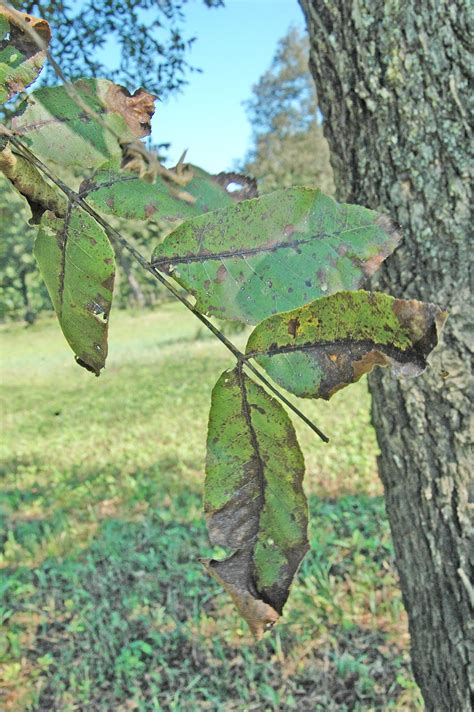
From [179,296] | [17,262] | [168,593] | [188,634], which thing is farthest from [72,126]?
[168,593]

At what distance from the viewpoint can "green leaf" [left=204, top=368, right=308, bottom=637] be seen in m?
0.39

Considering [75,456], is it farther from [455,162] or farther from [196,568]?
[455,162]

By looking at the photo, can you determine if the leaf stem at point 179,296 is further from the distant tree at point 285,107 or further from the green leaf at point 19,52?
the distant tree at point 285,107

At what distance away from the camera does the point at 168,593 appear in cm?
342

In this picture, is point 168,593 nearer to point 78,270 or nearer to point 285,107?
point 78,270

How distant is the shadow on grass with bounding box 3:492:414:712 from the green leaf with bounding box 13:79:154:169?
8.69 feet

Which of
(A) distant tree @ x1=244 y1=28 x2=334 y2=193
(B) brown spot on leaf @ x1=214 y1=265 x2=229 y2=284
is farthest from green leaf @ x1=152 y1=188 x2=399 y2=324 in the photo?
(A) distant tree @ x1=244 y1=28 x2=334 y2=193

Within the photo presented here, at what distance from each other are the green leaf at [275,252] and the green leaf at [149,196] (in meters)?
0.03

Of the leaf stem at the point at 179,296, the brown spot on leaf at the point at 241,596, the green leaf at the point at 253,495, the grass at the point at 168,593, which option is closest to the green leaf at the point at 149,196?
the leaf stem at the point at 179,296

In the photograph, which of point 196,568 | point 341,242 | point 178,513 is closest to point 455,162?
point 341,242

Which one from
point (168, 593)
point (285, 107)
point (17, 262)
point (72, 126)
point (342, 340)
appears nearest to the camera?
point (342, 340)

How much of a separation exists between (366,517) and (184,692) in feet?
5.04

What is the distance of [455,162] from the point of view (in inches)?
47.9

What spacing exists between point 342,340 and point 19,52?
299mm
